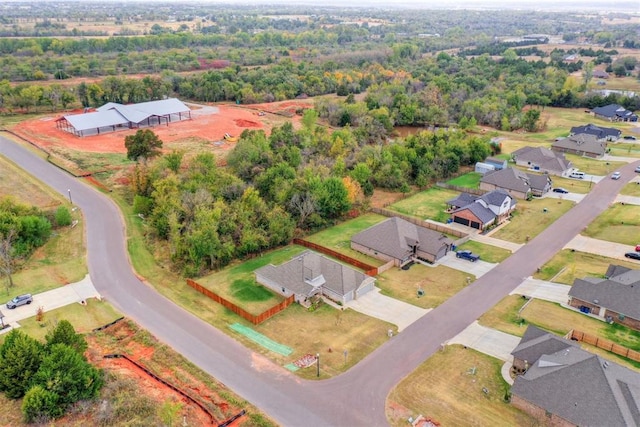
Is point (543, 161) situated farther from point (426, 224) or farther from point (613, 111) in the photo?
point (613, 111)

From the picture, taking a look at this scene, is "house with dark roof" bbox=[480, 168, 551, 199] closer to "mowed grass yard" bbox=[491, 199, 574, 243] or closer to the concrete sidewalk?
"mowed grass yard" bbox=[491, 199, 574, 243]

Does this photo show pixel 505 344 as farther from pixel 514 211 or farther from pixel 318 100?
pixel 318 100

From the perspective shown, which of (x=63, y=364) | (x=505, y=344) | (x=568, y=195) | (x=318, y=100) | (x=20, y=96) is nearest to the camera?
(x=63, y=364)

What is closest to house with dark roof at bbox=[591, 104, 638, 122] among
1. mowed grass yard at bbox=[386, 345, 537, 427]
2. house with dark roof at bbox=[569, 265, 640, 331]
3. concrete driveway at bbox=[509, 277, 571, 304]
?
house with dark roof at bbox=[569, 265, 640, 331]

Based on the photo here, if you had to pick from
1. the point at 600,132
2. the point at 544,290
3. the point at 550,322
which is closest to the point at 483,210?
the point at 544,290

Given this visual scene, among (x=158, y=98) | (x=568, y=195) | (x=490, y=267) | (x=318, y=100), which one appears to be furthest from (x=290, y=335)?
(x=158, y=98)
